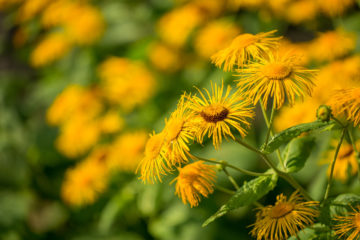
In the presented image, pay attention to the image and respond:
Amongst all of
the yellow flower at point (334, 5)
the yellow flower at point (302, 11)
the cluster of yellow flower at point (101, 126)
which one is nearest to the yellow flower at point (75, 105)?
the cluster of yellow flower at point (101, 126)

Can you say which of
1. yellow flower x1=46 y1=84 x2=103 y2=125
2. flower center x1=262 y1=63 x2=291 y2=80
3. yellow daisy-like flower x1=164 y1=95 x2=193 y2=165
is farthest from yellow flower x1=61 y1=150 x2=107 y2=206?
flower center x1=262 y1=63 x2=291 y2=80

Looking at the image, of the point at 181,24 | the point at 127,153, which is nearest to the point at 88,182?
the point at 127,153

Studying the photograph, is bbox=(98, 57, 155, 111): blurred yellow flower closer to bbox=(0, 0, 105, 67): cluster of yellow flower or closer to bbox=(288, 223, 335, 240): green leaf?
bbox=(0, 0, 105, 67): cluster of yellow flower

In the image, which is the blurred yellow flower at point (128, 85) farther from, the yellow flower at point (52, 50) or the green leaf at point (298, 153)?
the green leaf at point (298, 153)

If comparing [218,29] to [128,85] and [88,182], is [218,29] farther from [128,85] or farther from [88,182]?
[88,182]

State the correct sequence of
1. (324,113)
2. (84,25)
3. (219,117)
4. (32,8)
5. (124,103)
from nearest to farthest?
(324,113) < (219,117) < (124,103) < (84,25) < (32,8)
